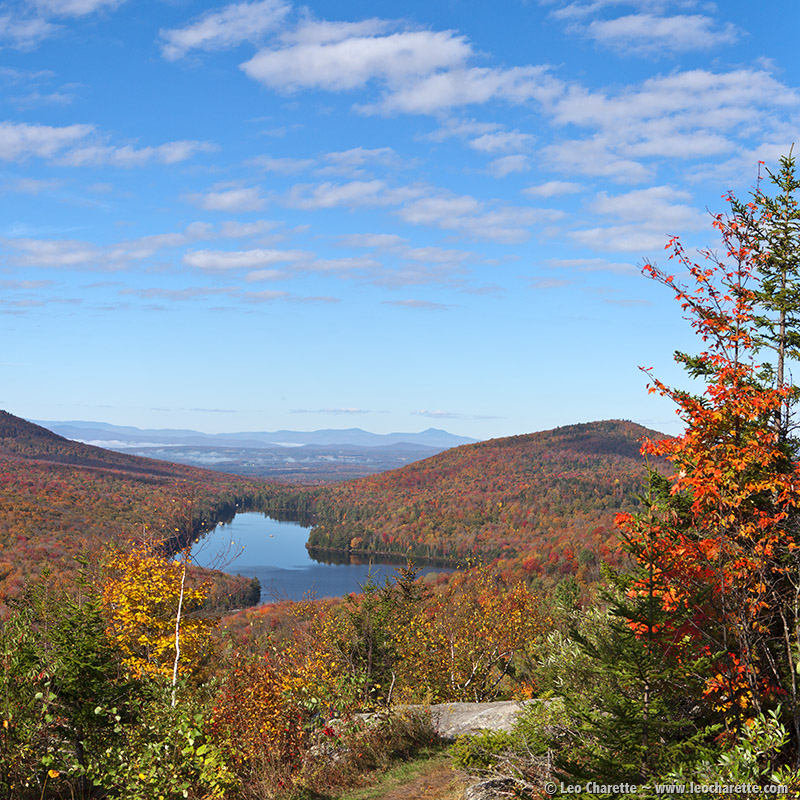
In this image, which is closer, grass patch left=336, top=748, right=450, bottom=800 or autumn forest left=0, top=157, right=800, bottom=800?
autumn forest left=0, top=157, right=800, bottom=800

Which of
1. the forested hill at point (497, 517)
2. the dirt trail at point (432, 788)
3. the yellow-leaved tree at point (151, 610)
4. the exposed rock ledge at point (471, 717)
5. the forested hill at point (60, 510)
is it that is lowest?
the forested hill at point (497, 517)

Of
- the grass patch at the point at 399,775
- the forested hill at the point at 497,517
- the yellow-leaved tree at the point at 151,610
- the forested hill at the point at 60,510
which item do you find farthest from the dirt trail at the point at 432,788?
the forested hill at the point at 497,517

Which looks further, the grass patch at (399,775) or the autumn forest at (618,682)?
the grass patch at (399,775)

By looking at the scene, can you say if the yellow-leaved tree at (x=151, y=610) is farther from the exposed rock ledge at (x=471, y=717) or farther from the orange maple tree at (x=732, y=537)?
the orange maple tree at (x=732, y=537)

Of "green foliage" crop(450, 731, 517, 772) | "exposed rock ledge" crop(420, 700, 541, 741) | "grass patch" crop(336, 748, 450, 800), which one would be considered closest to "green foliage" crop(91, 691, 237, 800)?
"grass patch" crop(336, 748, 450, 800)

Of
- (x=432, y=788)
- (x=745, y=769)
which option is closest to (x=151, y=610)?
(x=432, y=788)

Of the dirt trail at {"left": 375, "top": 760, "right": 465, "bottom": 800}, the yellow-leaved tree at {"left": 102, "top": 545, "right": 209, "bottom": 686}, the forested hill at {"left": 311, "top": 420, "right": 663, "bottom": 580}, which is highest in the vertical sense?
the yellow-leaved tree at {"left": 102, "top": 545, "right": 209, "bottom": 686}

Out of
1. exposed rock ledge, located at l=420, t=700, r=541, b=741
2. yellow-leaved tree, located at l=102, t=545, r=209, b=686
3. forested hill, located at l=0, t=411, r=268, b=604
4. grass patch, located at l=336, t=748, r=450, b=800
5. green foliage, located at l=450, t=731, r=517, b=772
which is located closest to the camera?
green foliage, located at l=450, t=731, r=517, b=772

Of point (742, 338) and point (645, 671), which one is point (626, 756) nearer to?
point (645, 671)

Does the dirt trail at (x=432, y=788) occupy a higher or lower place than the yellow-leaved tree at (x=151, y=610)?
lower

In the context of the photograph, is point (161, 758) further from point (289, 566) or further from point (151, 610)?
point (289, 566)

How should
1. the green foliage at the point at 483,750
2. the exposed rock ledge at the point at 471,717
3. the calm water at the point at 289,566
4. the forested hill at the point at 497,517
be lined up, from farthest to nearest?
the forested hill at the point at 497,517
the calm water at the point at 289,566
the exposed rock ledge at the point at 471,717
the green foliage at the point at 483,750

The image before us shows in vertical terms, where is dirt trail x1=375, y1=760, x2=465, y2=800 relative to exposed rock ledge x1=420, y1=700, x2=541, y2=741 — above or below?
above

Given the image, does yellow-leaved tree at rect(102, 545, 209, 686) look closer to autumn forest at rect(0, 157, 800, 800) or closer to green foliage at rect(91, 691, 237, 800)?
autumn forest at rect(0, 157, 800, 800)
